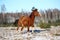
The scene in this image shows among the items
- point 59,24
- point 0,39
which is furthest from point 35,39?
point 59,24

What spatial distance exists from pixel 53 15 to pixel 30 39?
6.23 metres

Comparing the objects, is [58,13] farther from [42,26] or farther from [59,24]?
[42,26]

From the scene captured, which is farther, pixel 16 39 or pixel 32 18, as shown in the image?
pixel 32 18

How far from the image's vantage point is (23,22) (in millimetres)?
6258

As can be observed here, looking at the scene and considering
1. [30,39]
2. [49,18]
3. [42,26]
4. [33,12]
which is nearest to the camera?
[30,39]

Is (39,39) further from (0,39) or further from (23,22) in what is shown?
(23,22)

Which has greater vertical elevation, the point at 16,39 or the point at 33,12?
the point at 33,12

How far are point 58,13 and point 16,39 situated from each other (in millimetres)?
6618

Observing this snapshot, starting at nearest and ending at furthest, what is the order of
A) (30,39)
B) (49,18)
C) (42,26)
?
(30,39) < (42,26) < (49,18)

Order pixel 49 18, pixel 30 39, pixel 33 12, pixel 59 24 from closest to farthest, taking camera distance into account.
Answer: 1. pixel 30 39
2. pixel 33 12
3. pixel 59 24
4. pixel 49 18

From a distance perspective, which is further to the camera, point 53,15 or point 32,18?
point 53,15

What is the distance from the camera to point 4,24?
31.4 ft

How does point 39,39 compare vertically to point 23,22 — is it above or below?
below

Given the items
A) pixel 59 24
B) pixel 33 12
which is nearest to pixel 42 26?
pixel 59 24
